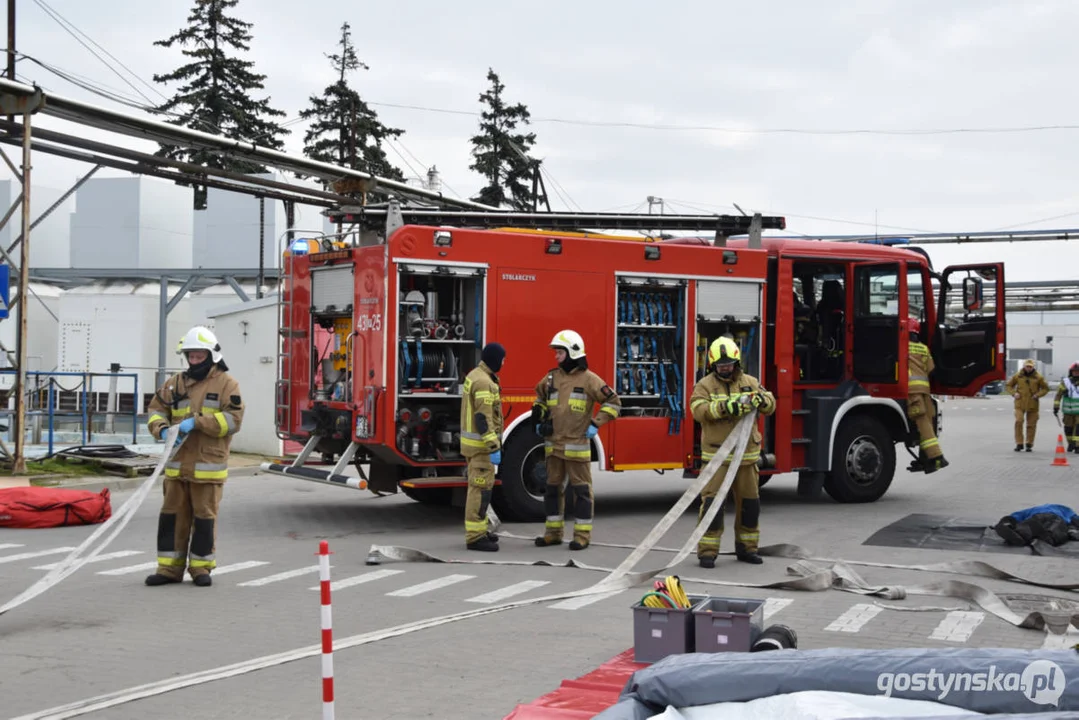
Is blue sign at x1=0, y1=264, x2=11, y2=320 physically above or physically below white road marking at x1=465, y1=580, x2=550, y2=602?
above

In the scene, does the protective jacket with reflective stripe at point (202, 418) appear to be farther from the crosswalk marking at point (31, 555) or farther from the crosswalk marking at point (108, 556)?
the crosswalk marking at point (31, 555)

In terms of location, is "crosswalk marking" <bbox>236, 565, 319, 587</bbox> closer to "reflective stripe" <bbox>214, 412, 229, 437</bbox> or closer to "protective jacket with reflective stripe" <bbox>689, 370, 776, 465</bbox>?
"reflective stripe" <bbox>214, 412, 229, 437</bbox>

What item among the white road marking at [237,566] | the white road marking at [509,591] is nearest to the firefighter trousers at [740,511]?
the white road marking at [509,591]

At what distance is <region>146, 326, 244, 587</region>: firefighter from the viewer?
8812mm

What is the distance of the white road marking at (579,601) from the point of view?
316 inches

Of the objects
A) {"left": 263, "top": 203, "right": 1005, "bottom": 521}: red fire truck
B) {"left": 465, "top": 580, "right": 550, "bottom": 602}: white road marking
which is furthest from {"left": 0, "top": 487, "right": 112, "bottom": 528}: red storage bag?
{"left": 465, "top": 580, "right": 550, "bottom": 602}: white road marking

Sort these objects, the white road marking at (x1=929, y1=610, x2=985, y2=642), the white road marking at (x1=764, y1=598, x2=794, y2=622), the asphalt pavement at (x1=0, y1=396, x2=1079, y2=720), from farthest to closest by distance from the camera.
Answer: the white road marking at (x1=764, y1=598, x2=794, y2=622)
the white road marking at (x1=929, y1=610, x2=985, y2=642)
the asphalt pavement at (x1=0, y1=396, x2=1079, y2=720)

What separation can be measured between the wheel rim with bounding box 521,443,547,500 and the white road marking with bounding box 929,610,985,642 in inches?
200

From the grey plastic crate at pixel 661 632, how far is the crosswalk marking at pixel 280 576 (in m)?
3.75

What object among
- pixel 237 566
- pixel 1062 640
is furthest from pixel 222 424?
pixel 1062 640

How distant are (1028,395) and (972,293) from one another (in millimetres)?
9872

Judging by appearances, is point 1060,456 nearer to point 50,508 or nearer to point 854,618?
point 854,618

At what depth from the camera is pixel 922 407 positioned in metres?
14.3

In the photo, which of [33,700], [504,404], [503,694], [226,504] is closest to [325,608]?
[503,694]
